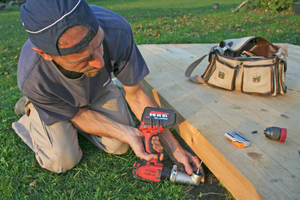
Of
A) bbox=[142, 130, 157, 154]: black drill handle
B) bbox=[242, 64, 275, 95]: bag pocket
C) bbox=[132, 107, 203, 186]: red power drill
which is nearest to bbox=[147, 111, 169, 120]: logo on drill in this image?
bbox=[132, 107, 203, 186]: red power drill

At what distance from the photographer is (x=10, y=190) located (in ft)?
6.28

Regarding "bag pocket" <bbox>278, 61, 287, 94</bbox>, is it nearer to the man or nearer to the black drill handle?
the man

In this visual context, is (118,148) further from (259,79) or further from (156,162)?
(259,79)

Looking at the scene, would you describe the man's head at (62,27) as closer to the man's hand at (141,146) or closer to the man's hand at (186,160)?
the man's hand at (141,146)

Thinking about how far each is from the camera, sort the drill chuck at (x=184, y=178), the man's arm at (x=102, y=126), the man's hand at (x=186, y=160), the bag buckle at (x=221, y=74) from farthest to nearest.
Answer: the bag buckle at (x=221, y=74), the man's arm at (x=102, y=126), the man's hand at (x=186, y=160), the drill chuck at (x=184, y=178)

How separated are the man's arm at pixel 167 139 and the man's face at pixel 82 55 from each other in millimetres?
655

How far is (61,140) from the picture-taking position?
2127 mm

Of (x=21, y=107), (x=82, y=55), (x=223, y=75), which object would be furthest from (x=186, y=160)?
(x=21, y=107)

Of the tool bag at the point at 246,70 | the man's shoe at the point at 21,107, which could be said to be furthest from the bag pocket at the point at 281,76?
the man's shoe at the point at 21,107

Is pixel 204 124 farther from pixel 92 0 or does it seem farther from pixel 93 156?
pixel 92 0

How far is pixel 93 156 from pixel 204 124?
3.68 ft

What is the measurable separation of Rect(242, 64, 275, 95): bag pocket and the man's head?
153cm

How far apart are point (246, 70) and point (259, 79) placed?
15 centimetres

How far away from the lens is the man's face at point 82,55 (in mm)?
1345
